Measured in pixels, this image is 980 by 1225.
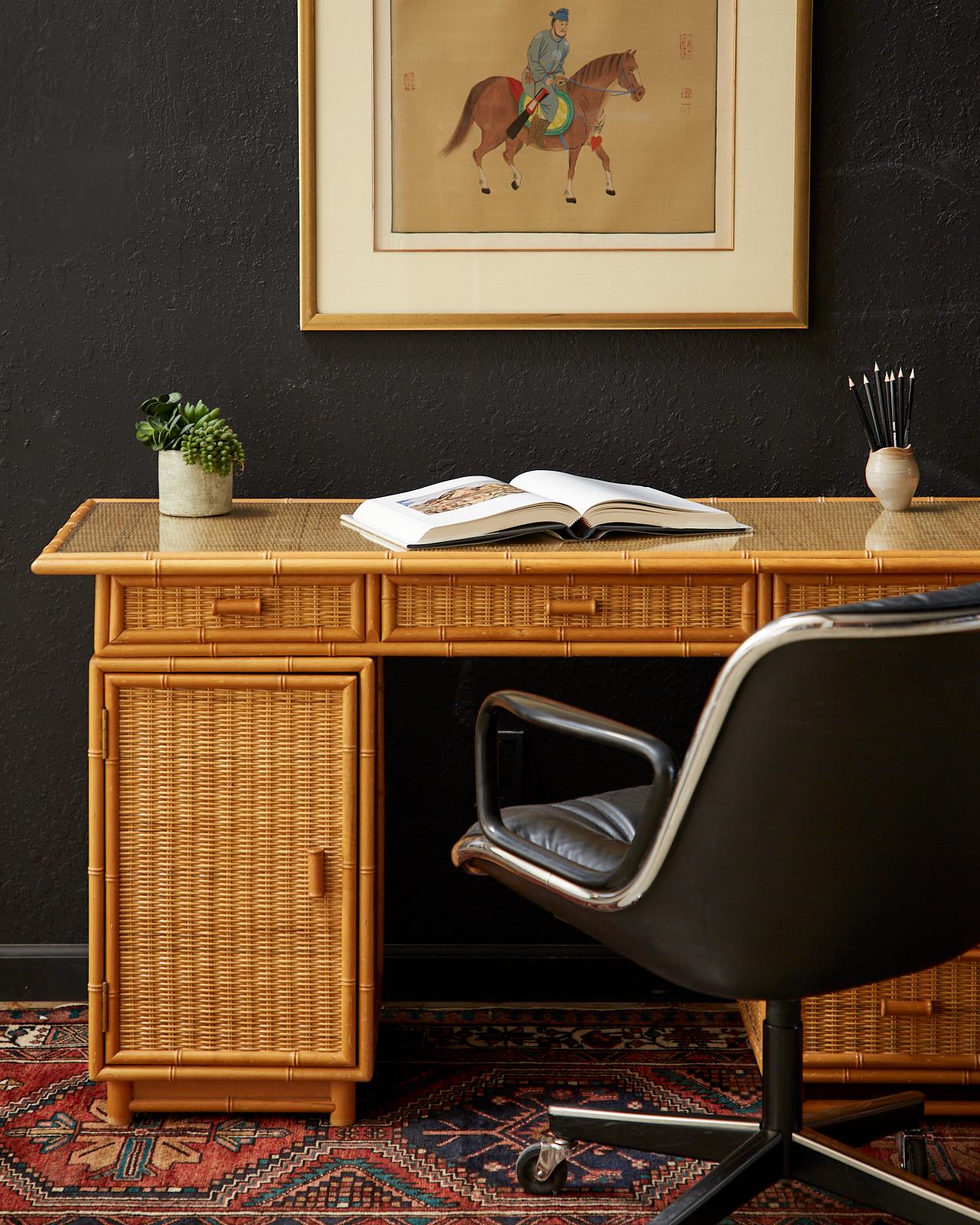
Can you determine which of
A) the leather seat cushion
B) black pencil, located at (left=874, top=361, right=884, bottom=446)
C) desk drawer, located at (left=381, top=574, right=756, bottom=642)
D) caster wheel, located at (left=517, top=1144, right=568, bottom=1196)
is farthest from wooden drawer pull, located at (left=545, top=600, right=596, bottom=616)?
caster wheel, located at (left=517, top=1144, right=568, bottom=1196)

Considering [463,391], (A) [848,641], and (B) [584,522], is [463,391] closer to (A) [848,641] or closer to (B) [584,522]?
(B) [584,522]

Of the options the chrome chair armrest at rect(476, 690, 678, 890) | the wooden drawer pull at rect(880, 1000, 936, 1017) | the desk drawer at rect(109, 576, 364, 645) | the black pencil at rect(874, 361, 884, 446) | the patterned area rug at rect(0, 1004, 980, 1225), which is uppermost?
the black pencil at rect(874, 361, 884, 446)

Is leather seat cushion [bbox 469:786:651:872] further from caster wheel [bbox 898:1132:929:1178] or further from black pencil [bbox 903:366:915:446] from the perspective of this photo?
black pencil [bbox 903:366:915:446]

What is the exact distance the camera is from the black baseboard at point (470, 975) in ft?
7.76

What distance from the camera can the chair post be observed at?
159 centimetres

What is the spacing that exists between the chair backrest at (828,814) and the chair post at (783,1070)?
0.18 meters

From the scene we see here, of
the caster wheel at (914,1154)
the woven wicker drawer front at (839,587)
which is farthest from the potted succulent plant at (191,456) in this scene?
the caster wheel at (914,1154)

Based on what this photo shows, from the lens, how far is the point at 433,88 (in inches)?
85.6

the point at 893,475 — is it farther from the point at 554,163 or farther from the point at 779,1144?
the point at 779,1144

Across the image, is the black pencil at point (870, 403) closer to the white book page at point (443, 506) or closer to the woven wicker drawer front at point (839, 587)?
Result: the woven wicker drawer front at point (839, 587)

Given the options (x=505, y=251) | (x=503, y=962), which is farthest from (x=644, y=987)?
(x=505, y=251)

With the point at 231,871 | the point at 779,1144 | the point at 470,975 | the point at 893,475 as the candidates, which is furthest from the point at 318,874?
the point at 893,475

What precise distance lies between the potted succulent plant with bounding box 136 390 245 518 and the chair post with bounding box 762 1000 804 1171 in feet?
3.69

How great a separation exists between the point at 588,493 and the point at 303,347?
0.64 meters
